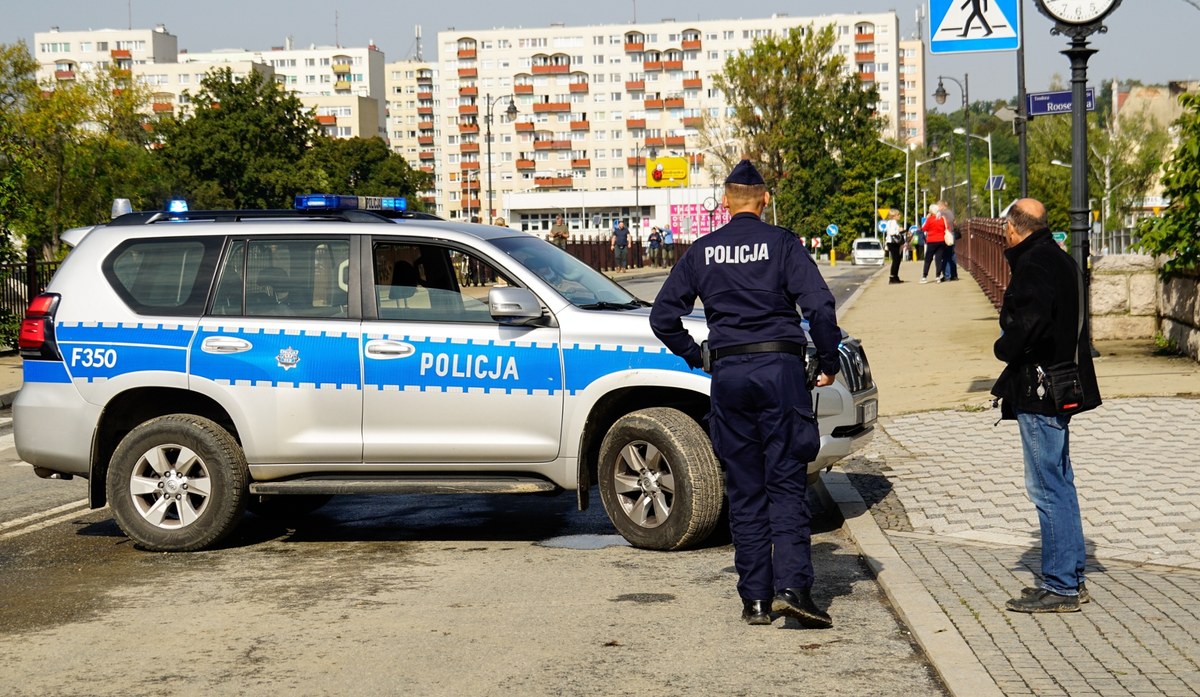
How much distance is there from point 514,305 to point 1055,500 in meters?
2.86

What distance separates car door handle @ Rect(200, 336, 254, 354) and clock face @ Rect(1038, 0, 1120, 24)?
7.29 m

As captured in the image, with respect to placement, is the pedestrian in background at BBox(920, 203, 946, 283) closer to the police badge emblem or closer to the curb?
the curb

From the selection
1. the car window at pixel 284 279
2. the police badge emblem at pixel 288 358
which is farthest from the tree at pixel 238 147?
the police badge emblem at pixel 288 358

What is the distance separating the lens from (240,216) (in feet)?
29.2

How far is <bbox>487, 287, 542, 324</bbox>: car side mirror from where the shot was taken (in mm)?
7980

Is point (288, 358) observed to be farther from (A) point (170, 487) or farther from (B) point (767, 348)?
(B) point (767, 348)

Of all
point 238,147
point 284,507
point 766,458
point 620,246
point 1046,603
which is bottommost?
point 284,507

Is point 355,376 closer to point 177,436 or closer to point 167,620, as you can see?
point 177,436

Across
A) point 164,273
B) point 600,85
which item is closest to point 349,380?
point 164,273

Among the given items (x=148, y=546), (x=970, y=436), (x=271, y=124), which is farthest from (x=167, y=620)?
(x=271, y=124)

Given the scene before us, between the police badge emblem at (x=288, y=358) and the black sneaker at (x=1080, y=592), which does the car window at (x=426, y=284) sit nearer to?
the police badge emblem at (x=288, y=358)

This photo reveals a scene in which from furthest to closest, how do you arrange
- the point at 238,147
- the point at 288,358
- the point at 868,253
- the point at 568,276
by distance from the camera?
the point at 238,147 → the point at 868,253 → the point at 568,276 → the point at 288,358

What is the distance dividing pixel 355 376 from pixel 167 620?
1897 millimetres

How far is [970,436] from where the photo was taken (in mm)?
11664
